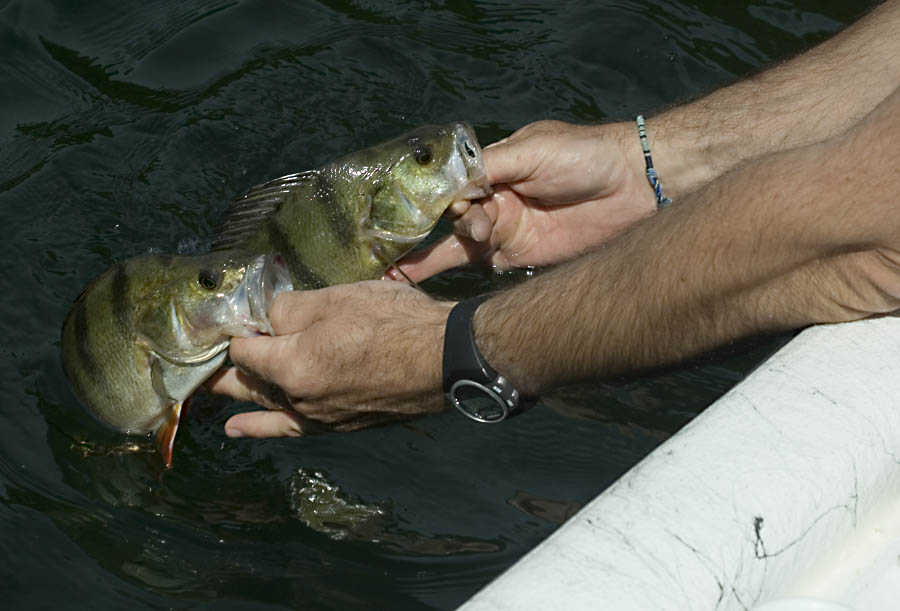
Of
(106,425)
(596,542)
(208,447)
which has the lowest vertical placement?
(208,447)

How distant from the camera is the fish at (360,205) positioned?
3414mm

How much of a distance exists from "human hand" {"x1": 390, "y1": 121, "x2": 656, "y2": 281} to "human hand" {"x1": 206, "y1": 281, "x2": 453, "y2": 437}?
2.18 feet

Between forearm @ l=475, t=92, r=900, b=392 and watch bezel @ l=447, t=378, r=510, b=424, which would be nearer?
forearm @ l=475, t=92, r=900, b=392

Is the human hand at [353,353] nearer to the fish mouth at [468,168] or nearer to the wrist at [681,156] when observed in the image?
the fish mouth at [468,168]

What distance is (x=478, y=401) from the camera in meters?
2.85

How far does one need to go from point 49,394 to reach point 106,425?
495 mm

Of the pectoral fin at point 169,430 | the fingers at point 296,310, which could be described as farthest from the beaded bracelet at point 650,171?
the pectoral fin at point 169,430

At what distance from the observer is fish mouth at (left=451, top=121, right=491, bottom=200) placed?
11.7 ft

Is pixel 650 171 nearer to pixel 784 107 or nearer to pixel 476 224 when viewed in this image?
pixel 784 107

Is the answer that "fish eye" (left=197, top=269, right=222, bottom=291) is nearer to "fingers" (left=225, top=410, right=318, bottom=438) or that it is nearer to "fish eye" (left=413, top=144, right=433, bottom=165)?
"fingers" (left=225, top=410, right=318, bottom=438)

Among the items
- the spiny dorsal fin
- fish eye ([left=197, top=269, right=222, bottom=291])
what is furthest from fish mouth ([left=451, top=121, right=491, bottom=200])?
fish eye ([left=197, top=269, right=222, bottom=291])

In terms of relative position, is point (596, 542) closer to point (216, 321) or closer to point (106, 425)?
point (216, 321)

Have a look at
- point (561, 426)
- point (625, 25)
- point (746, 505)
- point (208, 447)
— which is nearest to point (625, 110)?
point (625, 25)

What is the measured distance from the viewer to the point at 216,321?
319cm
